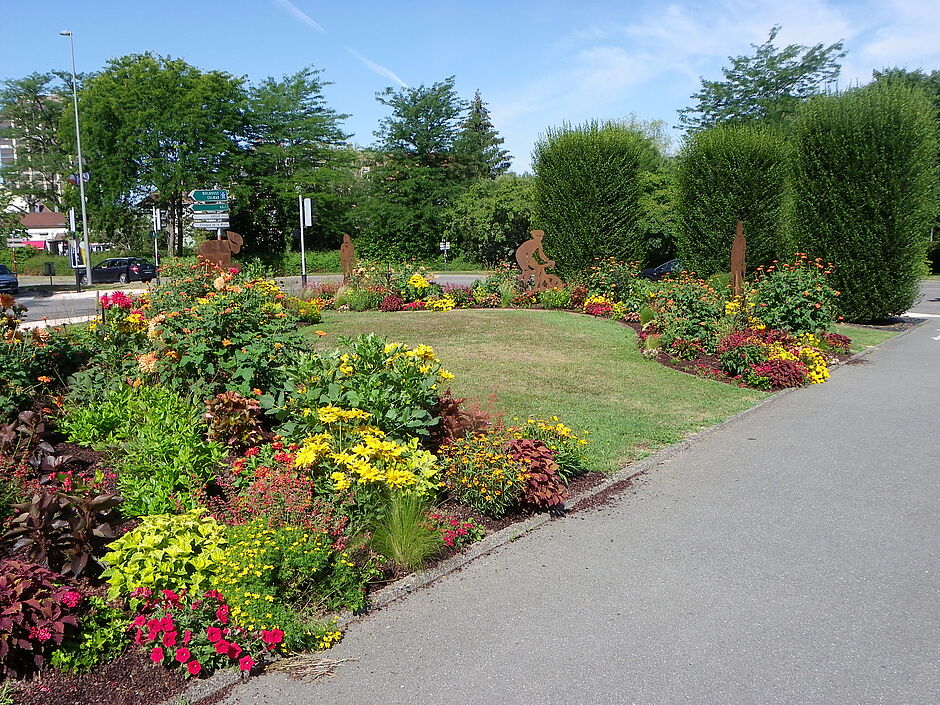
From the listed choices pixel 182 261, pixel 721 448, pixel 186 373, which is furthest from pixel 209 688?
pixel 182 261

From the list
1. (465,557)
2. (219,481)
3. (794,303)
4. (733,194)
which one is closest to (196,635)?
(219,481)

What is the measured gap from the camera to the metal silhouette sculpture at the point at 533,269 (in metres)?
19.2

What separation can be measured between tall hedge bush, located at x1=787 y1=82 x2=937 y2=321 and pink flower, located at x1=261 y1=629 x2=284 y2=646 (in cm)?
1822

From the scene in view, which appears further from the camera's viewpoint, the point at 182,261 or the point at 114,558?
the point at 182,261

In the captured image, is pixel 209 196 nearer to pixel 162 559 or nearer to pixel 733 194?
pixel 733 194

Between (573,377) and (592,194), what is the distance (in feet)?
38.6

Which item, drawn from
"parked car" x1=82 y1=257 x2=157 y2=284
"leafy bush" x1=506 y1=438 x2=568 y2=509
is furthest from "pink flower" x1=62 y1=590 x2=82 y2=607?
"parked car" x1=82 y1=257 x2=157 y2=284

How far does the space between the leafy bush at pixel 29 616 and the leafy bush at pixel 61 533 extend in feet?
0.89

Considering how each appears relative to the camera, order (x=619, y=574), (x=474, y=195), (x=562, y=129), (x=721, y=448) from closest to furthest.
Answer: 1. (x=619, y=574)
2. (x=721, y=448)
3. (x=562, y=129)
4. (x=474, y=195)

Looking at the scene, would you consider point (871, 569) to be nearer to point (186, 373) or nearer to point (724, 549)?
point (724, 549)

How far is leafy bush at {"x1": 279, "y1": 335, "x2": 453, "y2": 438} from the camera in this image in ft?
17.2

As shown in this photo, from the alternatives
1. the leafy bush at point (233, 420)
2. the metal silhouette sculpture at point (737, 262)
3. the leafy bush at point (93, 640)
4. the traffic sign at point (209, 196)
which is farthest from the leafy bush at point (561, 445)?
the traffic sign at point (209, 196)

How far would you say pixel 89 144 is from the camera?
124ft

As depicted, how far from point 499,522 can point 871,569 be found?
2.50 m
